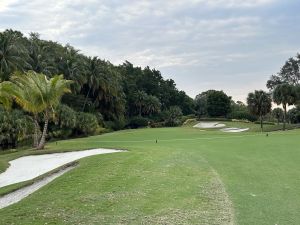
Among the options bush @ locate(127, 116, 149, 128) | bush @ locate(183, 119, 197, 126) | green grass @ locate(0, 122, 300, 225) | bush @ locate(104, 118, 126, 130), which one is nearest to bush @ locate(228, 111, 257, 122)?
bush @ locate(183, 119, 197, 126)

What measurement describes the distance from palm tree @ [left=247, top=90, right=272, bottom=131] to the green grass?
159ft

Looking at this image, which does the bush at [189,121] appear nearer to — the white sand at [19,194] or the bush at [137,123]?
the bush at [137,123]

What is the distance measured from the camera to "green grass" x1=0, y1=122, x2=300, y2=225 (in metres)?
9.88

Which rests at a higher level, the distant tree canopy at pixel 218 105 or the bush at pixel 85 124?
the distant tree canopy at pixel 218 105

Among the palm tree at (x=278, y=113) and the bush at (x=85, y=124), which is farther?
the palm tree at (x=278, y=113)

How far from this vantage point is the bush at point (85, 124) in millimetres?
60500

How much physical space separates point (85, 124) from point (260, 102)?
28.2 meters

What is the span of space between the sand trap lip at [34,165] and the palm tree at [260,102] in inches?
1747

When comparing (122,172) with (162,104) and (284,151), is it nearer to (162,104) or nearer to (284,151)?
(284,151)

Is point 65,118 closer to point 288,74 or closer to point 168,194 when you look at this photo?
point 168,194

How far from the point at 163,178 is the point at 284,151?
10581 millimetres

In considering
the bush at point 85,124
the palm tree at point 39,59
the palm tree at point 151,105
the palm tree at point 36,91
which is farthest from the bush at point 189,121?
the palm tree at point 36,91

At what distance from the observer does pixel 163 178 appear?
48.0 ft

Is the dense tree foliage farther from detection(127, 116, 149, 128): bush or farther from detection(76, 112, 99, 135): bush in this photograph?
detection(127, 116, 149, 128): bush
